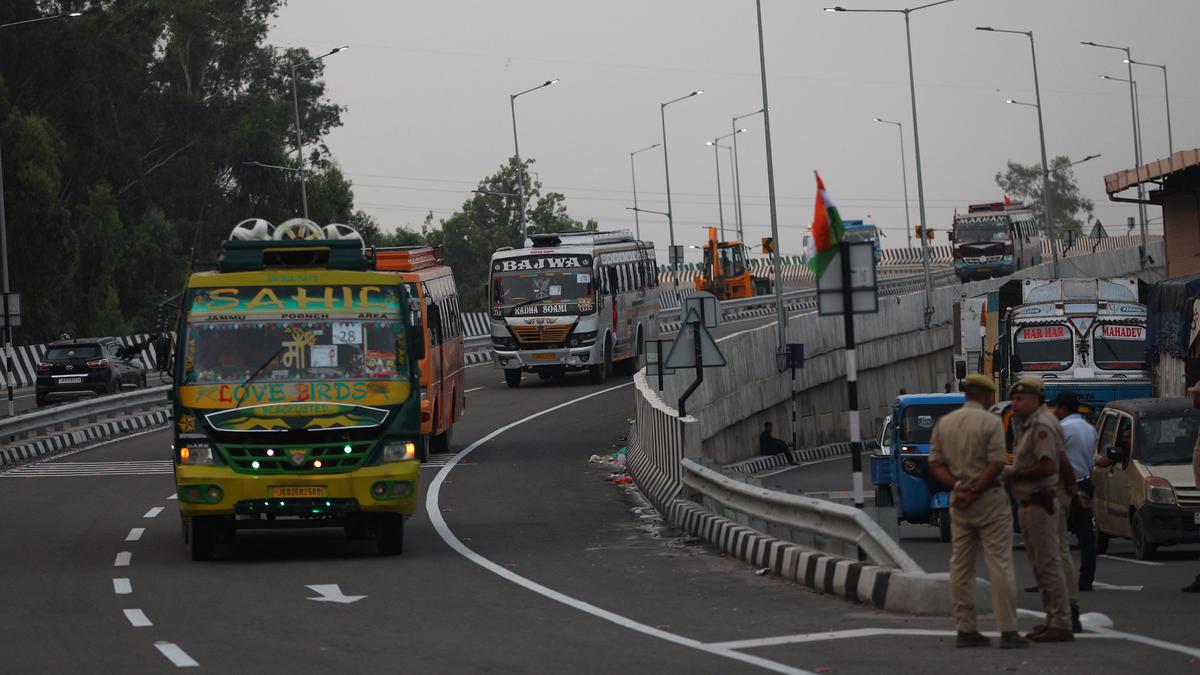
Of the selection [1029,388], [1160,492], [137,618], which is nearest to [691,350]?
[1160,492]

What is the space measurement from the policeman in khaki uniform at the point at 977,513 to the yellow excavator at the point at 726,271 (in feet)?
226

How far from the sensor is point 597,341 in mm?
46906

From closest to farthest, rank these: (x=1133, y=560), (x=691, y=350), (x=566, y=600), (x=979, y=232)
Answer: (x=566, y=600) → (x=1133, y=560) → (x=691, y=350) → (x=979, y=232)

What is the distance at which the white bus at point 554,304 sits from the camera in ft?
150

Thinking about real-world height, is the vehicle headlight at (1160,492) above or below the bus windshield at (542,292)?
below

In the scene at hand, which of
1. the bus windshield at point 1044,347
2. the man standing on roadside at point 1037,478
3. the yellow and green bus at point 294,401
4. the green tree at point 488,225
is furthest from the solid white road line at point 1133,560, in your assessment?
the green tree at point 488,225

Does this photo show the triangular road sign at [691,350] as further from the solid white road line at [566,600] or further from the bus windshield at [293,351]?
the bus windshield at [293,351]

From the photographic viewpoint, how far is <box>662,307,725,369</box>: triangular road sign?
77.5 ft

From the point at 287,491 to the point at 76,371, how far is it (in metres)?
30.0

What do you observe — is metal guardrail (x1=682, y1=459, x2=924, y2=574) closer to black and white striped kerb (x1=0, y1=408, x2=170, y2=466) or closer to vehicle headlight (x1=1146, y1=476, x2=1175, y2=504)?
vehicle headlight (x1=1146, y1=476, x2=1175, y2=504)

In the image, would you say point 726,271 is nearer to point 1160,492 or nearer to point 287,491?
point 1160,492

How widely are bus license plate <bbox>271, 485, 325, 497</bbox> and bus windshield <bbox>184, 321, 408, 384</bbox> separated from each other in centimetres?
99

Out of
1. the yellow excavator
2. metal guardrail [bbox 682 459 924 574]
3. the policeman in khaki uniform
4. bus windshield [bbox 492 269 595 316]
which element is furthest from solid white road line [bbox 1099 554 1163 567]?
the yellow excavator

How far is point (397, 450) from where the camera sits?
55.5 ft
